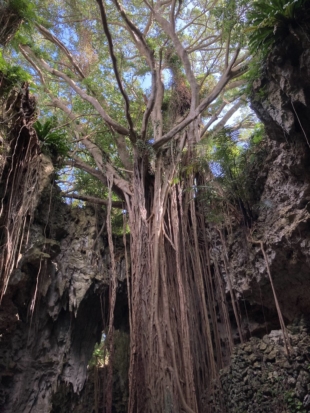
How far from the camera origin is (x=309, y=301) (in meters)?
4.29

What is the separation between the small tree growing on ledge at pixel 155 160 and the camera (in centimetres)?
379

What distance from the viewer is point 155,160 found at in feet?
17.4

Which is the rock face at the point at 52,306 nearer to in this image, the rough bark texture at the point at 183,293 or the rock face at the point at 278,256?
the rough bark texture at the point at 183,293

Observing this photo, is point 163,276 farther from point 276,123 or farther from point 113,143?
point 113,143

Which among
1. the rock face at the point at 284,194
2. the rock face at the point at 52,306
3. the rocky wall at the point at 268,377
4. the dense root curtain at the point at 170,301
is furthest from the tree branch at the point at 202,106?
the rocky wall at the point at 268,377

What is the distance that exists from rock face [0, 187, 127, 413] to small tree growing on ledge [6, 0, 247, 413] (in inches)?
20.1

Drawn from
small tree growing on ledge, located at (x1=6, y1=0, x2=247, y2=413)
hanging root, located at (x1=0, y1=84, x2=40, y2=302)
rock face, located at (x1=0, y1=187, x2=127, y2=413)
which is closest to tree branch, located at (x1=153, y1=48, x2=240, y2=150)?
small tree growing on ledge, located at (x1=6, y1=0, x2=247, y2=413)

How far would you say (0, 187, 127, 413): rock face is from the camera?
179 inches

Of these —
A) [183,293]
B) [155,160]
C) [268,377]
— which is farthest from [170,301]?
[155,160]

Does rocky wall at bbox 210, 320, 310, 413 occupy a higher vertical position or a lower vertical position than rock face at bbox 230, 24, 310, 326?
lower

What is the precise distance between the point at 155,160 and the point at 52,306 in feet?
8.35

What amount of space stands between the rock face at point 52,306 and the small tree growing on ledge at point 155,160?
20.1 inches

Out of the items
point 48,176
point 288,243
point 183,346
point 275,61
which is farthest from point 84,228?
point 275,61

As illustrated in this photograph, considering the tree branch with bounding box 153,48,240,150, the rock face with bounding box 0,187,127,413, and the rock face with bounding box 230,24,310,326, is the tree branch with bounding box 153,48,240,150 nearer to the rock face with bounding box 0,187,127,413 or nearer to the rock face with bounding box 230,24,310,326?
the rock face with bounding box 230,24,310,326
